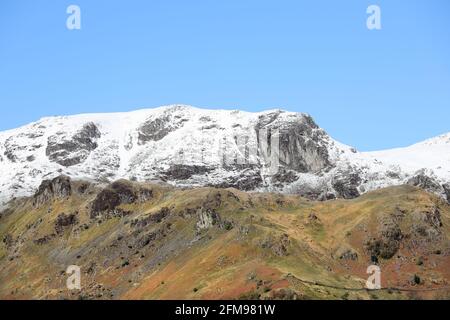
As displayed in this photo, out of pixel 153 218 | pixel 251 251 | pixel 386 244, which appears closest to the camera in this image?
pixel 251 251

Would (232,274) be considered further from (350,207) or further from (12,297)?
(12,297)

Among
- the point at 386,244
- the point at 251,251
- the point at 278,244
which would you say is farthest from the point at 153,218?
the point at 386,244

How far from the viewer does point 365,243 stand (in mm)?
144750

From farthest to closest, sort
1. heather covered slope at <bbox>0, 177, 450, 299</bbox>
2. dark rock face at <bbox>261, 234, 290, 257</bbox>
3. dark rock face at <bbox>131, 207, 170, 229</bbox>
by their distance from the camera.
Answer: dark rock face at <bbox>131, 207, 170, 229</bbox>
dark rock face at <bbox>261, 234, 290, 257</bbox>
heather covered slope at <bbox>0, 177, 450, 299</bbox>

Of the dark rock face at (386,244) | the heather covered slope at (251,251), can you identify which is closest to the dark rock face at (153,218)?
the heather covered slope at (251,251)

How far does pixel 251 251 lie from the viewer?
5192 inches

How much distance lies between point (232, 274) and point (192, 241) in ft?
124

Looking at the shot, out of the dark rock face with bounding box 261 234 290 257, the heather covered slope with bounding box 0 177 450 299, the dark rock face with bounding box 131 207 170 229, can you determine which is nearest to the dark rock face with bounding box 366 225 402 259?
the heather covered slope with bounding box 0 177 450 299

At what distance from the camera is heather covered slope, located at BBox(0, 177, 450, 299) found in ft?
382

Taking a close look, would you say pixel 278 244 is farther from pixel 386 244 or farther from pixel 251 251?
pixel 386 244

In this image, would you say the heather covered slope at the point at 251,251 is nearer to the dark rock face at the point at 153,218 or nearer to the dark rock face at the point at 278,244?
the dark rock face at the point at 278,244

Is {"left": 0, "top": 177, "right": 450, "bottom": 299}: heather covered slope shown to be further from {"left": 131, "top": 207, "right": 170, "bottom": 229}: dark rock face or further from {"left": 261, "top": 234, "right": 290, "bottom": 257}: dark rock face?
{"left": 131, "top": 207, "right": 170, "bottom": 229}: dark rock face

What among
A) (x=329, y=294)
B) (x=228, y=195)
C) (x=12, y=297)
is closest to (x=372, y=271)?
(x=329, y=294)

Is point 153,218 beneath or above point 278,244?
above
